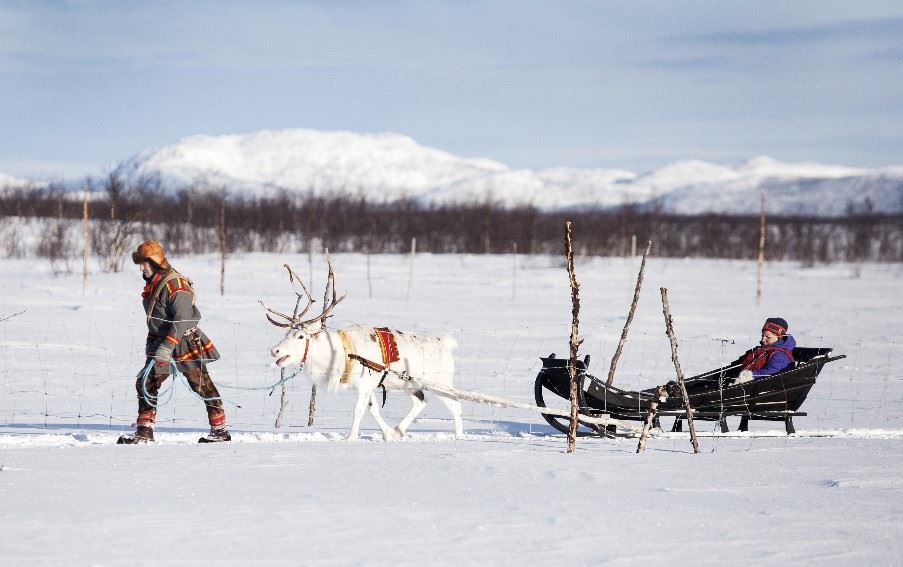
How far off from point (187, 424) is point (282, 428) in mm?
1019

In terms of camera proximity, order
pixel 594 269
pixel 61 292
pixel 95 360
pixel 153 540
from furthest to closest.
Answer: pixel 594 269 < pixel 61 292 < pixel 95 360 < pixel 153 540

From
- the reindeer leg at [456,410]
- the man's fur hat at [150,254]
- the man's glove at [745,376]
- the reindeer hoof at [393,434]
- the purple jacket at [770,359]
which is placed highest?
the man's fur hat at [150,254]

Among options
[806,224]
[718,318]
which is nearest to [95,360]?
[718,318]

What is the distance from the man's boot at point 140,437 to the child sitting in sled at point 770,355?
5167mm

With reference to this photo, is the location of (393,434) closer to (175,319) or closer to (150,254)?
(175,319)

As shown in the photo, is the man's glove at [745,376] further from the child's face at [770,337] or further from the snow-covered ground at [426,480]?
the snow-covered ground at [426,480]

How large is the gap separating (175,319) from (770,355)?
17.6 feet

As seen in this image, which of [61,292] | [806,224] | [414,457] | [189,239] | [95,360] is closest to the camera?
[414,457]

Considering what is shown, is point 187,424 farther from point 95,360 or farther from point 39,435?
point 95,360

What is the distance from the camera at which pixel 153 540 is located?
17.6 feet

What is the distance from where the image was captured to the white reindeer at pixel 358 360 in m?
9.07

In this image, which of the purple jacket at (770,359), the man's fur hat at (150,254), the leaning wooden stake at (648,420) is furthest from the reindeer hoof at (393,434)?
the purple jacket at (770,359)

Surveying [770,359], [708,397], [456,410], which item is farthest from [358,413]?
[770,359]

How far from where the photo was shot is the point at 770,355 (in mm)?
9906
